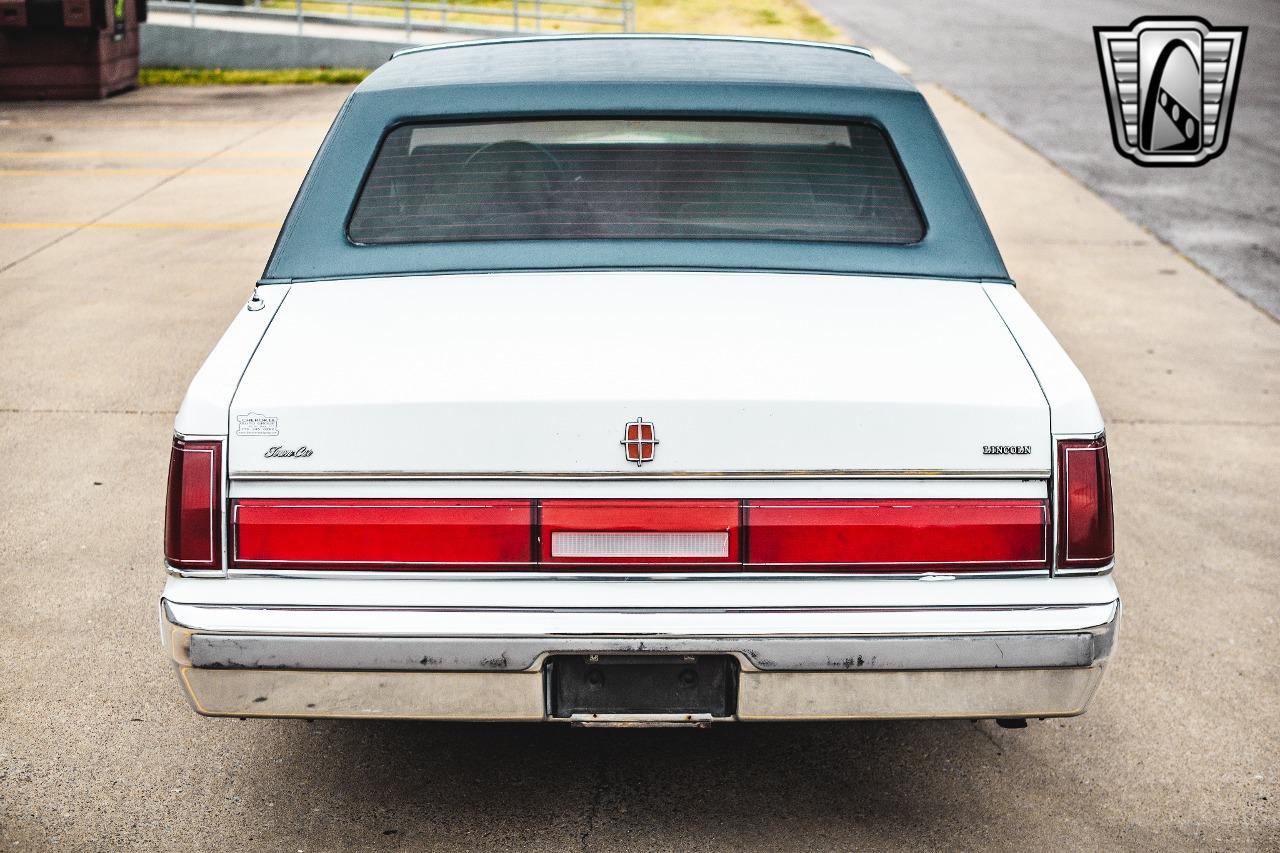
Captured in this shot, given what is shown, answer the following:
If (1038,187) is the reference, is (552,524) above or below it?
above

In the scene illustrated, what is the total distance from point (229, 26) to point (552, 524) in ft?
62.5

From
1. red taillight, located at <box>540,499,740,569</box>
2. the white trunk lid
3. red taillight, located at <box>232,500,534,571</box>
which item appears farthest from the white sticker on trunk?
red taillight, located at <box>540,499,740,569</box>

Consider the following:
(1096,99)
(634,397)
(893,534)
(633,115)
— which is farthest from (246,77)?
(893,534)

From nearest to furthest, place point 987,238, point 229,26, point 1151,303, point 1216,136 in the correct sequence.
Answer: point 987,238, point 1151,303, point 1216,136, point 229,26

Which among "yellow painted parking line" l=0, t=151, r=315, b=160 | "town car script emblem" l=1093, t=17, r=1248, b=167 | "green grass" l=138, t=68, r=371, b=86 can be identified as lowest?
"yellow painted parking line" l=0, t=151, r=315, b=160

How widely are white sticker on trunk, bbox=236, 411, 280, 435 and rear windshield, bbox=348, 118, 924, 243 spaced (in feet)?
3.06

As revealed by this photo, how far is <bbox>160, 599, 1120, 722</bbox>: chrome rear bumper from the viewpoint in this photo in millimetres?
2793

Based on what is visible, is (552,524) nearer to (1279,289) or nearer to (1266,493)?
(1266,493)

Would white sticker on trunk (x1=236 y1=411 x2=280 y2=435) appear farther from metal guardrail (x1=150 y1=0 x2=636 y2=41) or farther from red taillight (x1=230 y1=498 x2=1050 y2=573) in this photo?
metal guardrail (x1=150 y1=0 x2=636 y2=41)

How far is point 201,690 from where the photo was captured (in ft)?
9.43

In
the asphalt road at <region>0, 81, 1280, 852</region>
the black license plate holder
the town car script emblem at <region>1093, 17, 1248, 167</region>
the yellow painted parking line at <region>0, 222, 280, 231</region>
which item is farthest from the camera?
the town car script emblem at <region>1093, 17, 1248, 167</region>

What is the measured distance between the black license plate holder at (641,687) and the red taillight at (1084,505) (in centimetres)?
73

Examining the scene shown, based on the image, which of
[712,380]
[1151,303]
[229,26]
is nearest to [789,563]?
[712,380]

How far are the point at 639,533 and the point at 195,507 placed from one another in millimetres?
884
